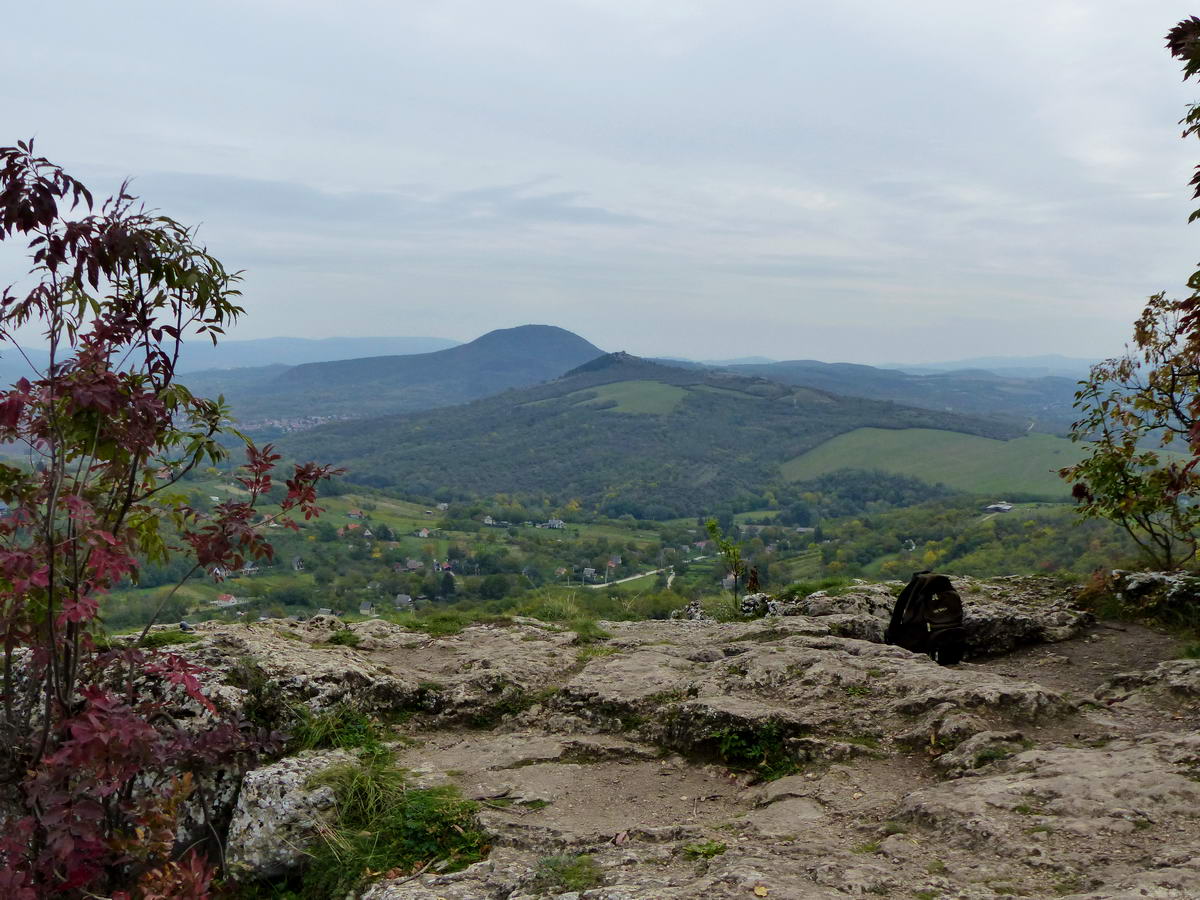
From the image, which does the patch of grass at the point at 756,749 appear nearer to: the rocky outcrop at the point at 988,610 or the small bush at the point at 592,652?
the small bush at the point at 592,652

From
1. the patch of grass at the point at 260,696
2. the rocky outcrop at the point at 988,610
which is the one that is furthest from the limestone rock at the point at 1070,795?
the patch of grass at the point at 260,696

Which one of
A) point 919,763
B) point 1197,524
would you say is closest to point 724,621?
point 919,763

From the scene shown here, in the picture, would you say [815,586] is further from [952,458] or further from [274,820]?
[952,458]

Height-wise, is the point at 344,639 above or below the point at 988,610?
below

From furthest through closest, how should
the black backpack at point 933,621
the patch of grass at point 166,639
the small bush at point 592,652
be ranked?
the black backpack at point 933,621, the small bush at point 592,652, the patch of grass at point 166,639

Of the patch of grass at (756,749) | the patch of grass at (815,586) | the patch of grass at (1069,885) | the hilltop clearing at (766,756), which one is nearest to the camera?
the patch of grass at (1069,885)

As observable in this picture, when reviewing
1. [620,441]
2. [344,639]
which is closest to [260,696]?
[344,639]

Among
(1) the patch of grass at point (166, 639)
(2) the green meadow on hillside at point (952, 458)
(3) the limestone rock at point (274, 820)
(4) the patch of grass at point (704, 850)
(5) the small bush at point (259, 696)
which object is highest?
(1) the patch of grass at point (166, 639)

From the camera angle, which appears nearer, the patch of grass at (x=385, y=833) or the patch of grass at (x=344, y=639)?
the patch of grass at (x=385, y=833)

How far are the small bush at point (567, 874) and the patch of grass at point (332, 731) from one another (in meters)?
2.60

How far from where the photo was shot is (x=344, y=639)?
30.1ft

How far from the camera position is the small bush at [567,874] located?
445cm

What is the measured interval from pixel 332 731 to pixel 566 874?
3.11 metres

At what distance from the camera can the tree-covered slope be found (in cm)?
13350
